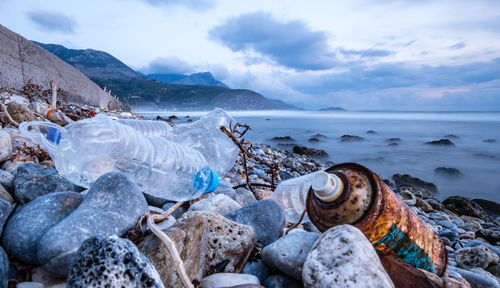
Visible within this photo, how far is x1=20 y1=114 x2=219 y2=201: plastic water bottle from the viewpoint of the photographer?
6.79 ft

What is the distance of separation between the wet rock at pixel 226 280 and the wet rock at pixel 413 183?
26.2ft

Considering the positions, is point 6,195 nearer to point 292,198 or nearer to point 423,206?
point 292,198

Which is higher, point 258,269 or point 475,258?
point 258,269

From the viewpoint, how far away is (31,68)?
8.73 meters

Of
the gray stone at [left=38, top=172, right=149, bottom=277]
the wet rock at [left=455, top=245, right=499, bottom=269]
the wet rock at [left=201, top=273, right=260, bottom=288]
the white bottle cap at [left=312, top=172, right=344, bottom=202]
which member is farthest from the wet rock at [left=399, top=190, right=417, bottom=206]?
the gray stone at [left=38, top=172, right=149, bottom=277]

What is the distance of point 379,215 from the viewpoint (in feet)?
4.09

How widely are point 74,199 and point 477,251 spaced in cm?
294

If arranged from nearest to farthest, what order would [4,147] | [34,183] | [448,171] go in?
[34,183] → [4,147] → [448,171]

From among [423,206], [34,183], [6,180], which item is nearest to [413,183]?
[423,206]

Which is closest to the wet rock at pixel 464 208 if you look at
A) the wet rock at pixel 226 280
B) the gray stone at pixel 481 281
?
the gray stone at pixel 481 281

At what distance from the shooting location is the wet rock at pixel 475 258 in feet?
7.13

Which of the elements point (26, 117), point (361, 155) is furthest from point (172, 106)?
point (26, 117)

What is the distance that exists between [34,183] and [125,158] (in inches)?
30.4

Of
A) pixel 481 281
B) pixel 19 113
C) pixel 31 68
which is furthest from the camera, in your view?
pixel 31 68
